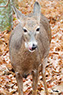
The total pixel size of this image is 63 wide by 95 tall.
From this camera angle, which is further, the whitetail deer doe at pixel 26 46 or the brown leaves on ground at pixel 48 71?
the brown leaves on ground at pixel 48 71

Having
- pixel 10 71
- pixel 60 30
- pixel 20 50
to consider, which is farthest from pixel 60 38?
pixel 20 50

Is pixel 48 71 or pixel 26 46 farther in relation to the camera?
pixel 48 71

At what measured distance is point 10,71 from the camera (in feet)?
18.8

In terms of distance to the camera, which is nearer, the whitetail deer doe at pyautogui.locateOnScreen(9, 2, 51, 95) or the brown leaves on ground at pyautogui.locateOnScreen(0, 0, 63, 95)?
the whitetail deer doe at pyautogui.locateOnScreen(9, 2, 51, 95)

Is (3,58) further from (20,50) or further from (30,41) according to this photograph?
(30,41)

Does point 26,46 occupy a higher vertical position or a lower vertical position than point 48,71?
higher

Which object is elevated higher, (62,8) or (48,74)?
(62,8)

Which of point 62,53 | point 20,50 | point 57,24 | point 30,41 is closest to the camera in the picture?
point 30,41

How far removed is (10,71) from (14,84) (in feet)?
1.68

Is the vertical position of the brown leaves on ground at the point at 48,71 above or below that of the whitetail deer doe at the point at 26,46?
below

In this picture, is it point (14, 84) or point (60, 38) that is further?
point (60, 38)

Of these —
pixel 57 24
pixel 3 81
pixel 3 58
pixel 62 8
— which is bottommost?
pixel 3 81

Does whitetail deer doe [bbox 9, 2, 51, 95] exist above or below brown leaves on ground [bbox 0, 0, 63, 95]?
above

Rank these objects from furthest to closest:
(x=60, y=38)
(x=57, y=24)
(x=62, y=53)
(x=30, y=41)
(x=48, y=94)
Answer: (x=57, y=24), (x=60, y=38), (x=62, y=53), (x=48, y=94), (x=30, y=41)
